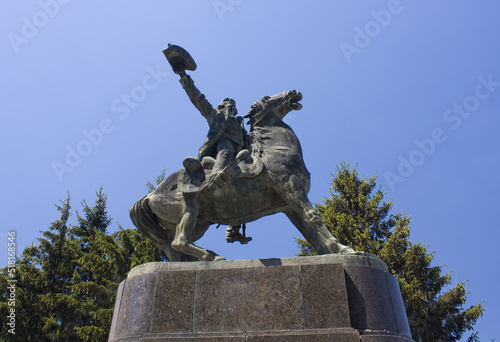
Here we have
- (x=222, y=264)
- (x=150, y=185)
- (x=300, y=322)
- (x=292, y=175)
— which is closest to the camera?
(x=300, y=322)

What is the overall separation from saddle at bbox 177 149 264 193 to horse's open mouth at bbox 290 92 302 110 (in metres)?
1.47

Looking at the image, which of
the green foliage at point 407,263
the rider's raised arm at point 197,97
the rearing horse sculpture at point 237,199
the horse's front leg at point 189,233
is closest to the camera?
the horse's front leg at point 189,233

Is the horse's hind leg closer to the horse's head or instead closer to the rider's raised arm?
the horse's head

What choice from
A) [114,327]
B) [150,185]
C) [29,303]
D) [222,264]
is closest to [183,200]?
[222,264]

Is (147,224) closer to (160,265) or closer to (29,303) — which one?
(160,265)

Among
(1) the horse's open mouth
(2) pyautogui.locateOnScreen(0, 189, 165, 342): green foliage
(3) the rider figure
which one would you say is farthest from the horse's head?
(2) pyautogui.locateOnScreen(0, 189, 165, 342): green foliage

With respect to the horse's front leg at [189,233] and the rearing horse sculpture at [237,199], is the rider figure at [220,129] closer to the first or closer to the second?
the rearing horse sculpture at [237,199]

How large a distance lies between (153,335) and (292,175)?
2884 millimetres

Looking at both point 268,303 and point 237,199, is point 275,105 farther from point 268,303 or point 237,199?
point 268,303

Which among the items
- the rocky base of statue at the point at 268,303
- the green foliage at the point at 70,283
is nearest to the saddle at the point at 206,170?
the rocky base of statue at the point at 268,303

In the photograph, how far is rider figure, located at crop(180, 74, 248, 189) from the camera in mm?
6195

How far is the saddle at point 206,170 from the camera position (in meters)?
5.88

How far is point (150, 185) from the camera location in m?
19.8

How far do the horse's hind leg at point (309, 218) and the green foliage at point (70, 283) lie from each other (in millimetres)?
11475
